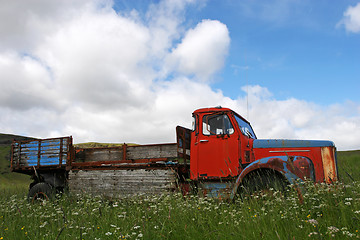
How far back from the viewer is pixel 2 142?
6688cm

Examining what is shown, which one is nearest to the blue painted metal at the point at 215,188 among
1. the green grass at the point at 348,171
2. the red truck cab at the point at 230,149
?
the red truck cab at the point at 230,149

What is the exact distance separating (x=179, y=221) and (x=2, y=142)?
A: 78245 millimetres

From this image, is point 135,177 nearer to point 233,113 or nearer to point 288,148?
point 233,113

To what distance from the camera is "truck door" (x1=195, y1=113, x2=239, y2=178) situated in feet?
20.8

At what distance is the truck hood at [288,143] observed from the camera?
19.4 feet

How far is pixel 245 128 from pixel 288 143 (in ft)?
3.90

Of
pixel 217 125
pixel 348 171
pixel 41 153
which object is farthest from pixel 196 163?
pixel 41 153

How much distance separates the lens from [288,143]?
623 cm

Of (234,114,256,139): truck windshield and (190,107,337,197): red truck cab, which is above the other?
(234,114,256,139): truck windshield

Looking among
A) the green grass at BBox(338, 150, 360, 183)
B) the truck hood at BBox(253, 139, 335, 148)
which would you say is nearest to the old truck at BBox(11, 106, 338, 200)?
the truck hood at BBox(253, 139, 335, 148)

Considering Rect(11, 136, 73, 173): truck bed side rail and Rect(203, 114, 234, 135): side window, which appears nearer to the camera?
Rect(203, 114, 234, 135): side window

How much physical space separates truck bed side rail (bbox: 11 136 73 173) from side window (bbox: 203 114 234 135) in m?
4.72

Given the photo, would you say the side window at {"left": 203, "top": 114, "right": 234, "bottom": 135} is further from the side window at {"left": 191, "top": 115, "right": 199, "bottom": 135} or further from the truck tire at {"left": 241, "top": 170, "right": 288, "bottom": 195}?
the truck tire at {"left": 241, "top": 170, "right": 288, "bottom": 195}

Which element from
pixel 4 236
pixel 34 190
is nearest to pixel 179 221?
pixel 4 236
